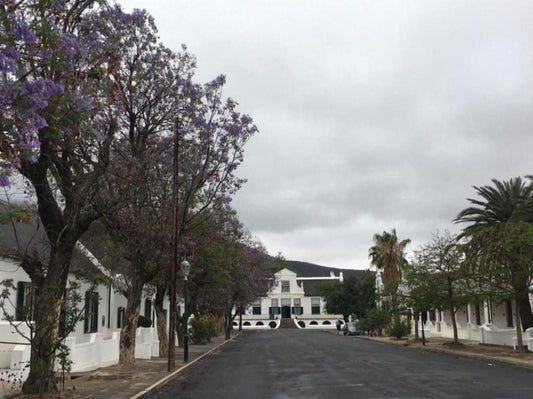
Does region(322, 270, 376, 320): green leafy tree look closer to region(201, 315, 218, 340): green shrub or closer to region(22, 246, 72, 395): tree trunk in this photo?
region(201, 315, 218, 340): green shrub

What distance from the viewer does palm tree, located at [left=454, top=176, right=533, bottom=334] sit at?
3025 cm

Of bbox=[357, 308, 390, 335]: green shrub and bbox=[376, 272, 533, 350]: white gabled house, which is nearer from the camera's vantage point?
bbox=[376, 272, 533, 350]: white gabled house

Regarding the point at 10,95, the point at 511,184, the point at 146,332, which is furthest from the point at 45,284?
the point at 511,184

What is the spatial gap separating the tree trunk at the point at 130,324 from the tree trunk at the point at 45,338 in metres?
6.72

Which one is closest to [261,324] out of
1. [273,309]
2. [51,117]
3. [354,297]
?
[273,309]

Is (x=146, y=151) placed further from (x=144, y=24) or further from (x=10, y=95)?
(x=10, y=95)

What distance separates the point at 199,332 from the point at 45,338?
3104 cm

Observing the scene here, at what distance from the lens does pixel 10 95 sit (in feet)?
24.7

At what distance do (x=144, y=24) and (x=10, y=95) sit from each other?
12.3 metres

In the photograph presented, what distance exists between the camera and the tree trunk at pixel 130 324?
2030cm

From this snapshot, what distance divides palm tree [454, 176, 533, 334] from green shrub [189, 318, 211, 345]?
20.7 m

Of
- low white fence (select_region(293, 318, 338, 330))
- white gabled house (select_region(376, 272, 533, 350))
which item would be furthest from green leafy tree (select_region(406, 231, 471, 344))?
low white fence (select_region(293, 318, 338, 330))

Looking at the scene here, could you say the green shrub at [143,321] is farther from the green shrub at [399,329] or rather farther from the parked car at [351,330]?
the parked car at [351,330]

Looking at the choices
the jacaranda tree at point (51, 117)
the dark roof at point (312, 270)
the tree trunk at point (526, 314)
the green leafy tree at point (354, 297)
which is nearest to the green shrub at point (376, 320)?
the green leafy tree at point (354, 297)
